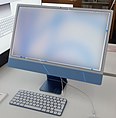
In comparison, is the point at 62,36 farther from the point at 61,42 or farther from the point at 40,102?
the point at 40,102

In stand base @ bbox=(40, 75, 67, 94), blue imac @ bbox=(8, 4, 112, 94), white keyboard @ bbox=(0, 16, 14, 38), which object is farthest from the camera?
white keyboard @ bbox=(0, 16, 14, 38)

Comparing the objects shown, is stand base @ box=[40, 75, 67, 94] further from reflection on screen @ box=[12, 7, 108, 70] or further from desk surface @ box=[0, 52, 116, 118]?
reflection on screen @ box=[12, 7, 108, 70]

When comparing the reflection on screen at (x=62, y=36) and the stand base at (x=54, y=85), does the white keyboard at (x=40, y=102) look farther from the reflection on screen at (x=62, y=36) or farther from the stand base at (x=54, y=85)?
the reflection on screen at (x=62, y=36)

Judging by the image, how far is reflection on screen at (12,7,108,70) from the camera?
82 centimetres

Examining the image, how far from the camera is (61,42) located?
0.88 meters

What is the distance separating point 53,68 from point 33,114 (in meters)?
0.23

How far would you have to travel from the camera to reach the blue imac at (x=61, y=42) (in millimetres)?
821

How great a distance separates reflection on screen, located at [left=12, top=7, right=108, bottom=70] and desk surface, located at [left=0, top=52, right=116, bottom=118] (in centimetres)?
18

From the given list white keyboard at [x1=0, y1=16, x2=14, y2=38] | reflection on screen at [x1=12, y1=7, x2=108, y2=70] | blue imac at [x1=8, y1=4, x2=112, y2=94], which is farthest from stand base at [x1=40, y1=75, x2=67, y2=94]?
white keyboard at [x1=0, y1=16, x2=14, y2=38]

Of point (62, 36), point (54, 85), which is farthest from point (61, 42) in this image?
point (54, 85)

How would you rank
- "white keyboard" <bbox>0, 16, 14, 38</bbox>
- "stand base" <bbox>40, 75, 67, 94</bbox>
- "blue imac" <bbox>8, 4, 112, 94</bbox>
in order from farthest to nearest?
"white keyboard" <bbox>0, 16, 14, 38</bbox> → "stand base" <bbox>40, 75, 67, 94</bbox> → "blue imac" <bbox>8, 4, 112, 94</bbox>

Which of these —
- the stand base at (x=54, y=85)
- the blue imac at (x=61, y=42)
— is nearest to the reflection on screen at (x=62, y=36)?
the blue imac at (x=61, y=42)

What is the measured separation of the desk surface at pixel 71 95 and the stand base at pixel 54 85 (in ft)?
0.10

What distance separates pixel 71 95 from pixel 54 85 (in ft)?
0.37
